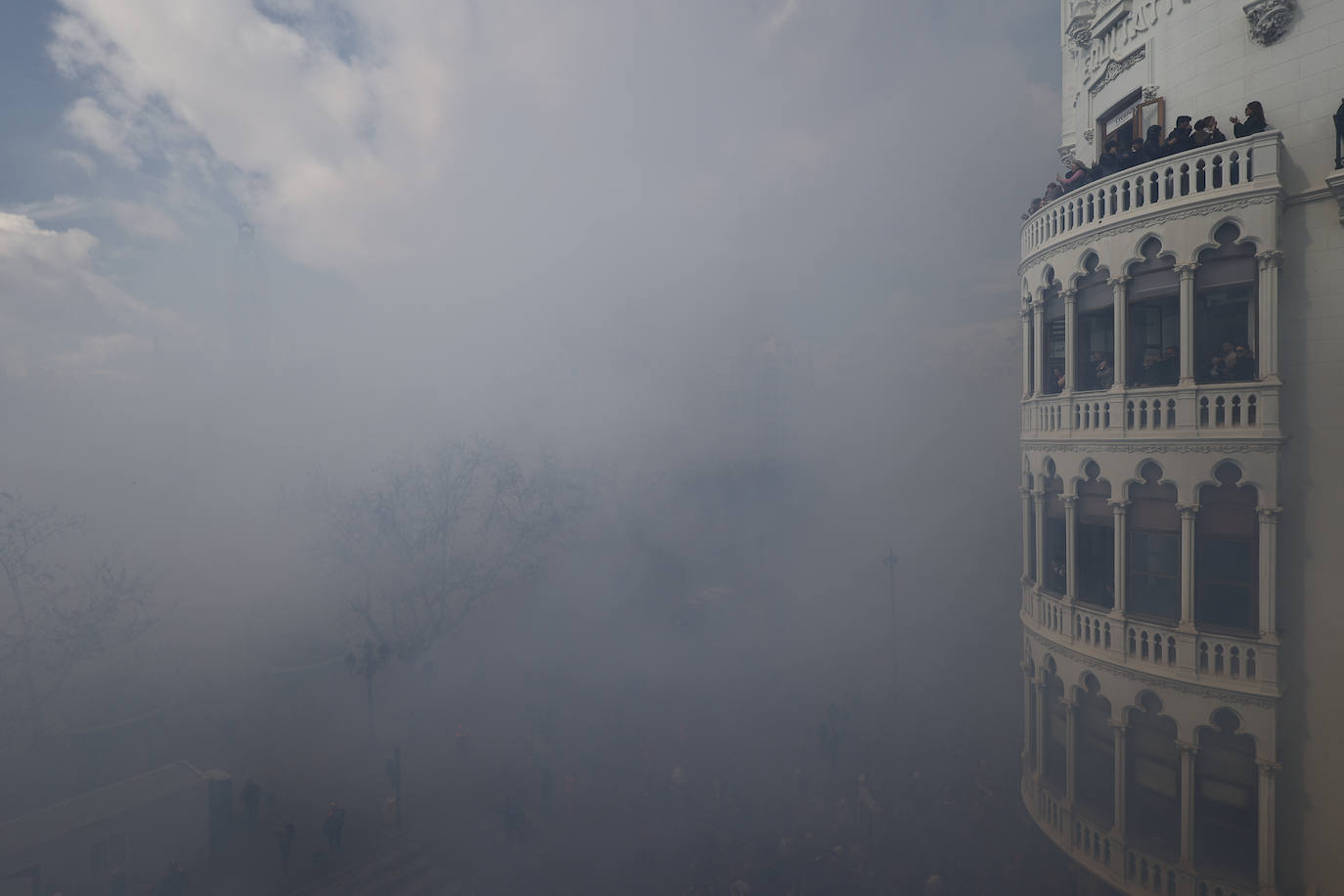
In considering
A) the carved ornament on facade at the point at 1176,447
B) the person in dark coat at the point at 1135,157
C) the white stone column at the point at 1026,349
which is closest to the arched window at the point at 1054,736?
the carved ornament on facade at the point at 1176,447

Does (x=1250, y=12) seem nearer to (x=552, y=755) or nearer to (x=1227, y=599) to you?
(x=1227, y=599)

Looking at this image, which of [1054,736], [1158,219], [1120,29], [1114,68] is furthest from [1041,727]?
[1120,29]

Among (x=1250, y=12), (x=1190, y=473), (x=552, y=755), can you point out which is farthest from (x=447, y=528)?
(x=1250, y=12)

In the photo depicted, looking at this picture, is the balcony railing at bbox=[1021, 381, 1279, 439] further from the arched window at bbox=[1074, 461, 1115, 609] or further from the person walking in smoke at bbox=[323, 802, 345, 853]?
the person walking in smoke at bbox=[323, 802, 345, 853]

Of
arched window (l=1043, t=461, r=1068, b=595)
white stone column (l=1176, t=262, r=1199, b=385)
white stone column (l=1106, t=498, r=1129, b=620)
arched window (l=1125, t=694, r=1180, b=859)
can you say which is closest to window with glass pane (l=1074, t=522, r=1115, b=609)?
arched window (l=1043, t=461, r=1068, b=595)

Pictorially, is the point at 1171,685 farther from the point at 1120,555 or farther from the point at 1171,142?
the point at 1171,142
